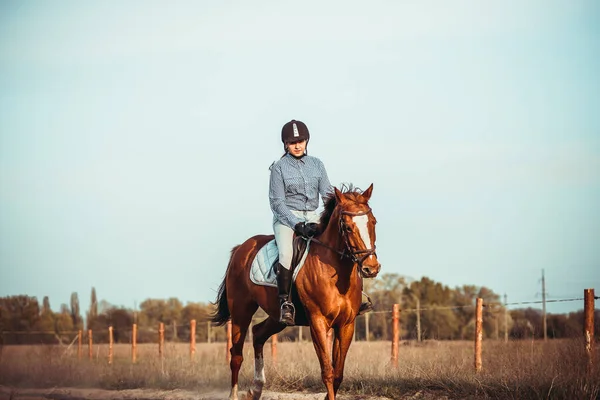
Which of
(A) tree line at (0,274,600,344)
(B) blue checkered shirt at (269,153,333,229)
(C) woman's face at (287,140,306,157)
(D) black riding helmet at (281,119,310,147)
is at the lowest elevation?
(A) tree line at (0,274,600,344)

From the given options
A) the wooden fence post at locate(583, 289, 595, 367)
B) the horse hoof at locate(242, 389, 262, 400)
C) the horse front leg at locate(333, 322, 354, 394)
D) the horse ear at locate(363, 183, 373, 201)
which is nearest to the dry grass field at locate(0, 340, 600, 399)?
the wooden fence post at locate(583, 289, 595, 367)

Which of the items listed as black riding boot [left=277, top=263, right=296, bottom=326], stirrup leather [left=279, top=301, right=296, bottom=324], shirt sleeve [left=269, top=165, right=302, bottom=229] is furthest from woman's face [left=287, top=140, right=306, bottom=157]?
stirrup leather [left=279, top=301, right=296, bottom=324]

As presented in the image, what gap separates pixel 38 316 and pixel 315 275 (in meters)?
53.4

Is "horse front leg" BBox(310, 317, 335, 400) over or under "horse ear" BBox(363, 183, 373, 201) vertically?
under

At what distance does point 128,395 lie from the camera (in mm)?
16188

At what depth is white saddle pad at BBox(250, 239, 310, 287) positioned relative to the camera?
1087cm

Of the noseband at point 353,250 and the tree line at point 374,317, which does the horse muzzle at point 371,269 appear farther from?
the tree line at point 374,317

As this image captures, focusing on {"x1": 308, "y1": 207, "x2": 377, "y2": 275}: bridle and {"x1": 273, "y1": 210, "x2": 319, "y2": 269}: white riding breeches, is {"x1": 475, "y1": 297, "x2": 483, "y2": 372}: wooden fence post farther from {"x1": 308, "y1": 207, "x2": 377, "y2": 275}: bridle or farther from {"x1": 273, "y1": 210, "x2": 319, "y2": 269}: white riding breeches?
{"x1": 308, "y1": 207, "x2": 377, "y2": 275}: bridle

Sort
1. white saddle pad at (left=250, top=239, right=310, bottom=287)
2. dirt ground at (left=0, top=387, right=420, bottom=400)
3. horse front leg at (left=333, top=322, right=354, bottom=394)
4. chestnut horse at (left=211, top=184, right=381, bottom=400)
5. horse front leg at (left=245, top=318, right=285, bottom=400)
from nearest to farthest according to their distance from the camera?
chestnut horse at (left=211, top=184, right=381, bottom=400), horse front leg at (left=333, top=322, right=354, bottom=394), white saddle pad at (left=250, top=239, right=310, bottom=287), horse front leg at (left=245, top=318, right=285, bottom=400), dirt ground at (left=0, top=387, right=420, bottom=400)

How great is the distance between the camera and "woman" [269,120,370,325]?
34.5 ft

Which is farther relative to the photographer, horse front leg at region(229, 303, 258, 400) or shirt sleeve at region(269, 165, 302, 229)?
horse front leg at region(229, 303, 258, 400)

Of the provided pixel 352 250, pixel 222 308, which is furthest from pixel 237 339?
pixel 352 250

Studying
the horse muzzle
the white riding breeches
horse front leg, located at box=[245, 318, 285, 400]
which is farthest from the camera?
horse front leg, located at box=[245, 318, 285, 400]

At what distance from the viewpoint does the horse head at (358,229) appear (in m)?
8.76
